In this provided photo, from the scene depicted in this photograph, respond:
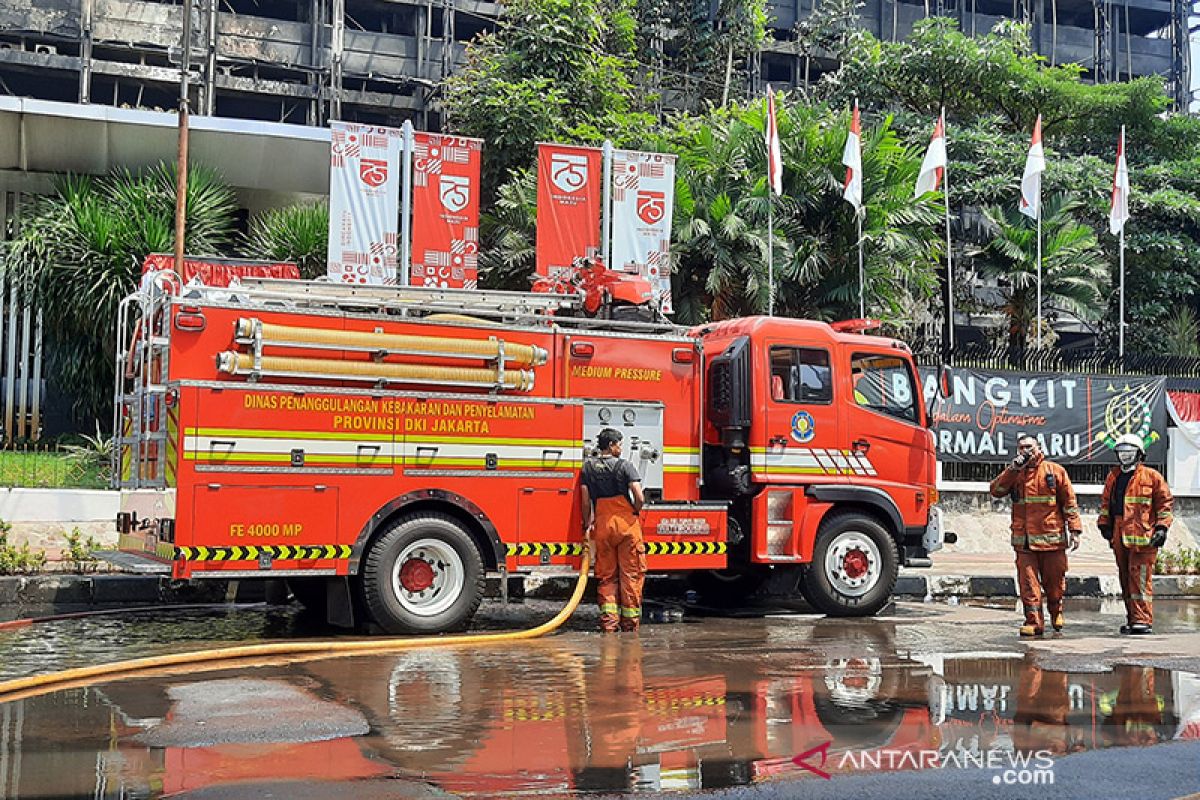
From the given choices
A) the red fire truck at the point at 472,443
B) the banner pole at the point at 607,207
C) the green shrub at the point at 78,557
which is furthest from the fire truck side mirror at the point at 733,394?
the banner pole at the point at 607,207

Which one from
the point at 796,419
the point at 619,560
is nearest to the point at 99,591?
the point at 619,560

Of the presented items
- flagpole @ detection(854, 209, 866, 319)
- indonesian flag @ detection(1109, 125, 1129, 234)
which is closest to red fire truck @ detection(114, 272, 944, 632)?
flagpole @ detection(854, 209, 866, 319)

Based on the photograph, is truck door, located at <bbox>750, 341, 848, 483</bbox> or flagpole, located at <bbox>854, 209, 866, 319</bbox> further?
flagpole, located at <bbox>854, 209, 866, 319</bbox>

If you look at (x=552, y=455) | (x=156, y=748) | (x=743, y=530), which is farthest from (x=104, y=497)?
(x=156, y=748)

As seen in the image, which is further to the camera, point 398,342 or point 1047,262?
point 1047,262

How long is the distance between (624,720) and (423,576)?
155 inches

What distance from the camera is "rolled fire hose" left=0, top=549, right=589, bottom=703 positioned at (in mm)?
7255

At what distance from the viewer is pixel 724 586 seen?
1295 cm

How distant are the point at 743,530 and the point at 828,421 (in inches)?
50.8

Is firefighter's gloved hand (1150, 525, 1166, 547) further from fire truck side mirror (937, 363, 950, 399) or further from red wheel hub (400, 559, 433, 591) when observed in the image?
red wheel hub (400, 559, 433, 591)

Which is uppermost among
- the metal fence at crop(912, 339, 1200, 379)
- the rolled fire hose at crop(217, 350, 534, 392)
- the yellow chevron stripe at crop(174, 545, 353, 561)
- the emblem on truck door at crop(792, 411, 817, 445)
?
the metal fence at crop(912, 339, 1200, 379)

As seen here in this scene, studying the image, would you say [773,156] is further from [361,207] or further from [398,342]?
[398,342]

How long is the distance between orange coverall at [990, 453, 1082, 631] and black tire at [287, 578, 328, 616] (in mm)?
5808

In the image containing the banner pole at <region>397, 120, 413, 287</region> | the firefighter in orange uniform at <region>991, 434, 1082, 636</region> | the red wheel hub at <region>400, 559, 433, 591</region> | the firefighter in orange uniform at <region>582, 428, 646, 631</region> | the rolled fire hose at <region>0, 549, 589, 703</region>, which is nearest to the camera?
the rolled fire hose at <region>0, 549, 589, 703</region>
